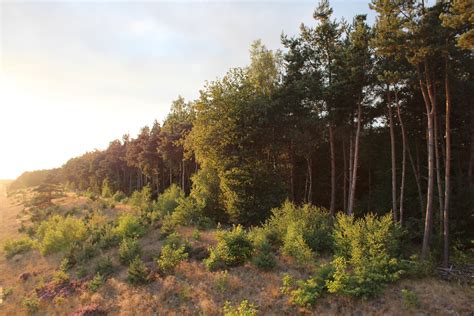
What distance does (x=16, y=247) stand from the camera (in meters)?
26.2

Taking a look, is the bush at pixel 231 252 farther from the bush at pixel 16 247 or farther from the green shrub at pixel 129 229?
the bush at pixel 16 247

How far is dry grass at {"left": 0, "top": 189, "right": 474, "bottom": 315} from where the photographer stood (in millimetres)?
11102

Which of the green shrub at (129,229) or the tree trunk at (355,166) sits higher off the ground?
the tree trunk at (355,166)

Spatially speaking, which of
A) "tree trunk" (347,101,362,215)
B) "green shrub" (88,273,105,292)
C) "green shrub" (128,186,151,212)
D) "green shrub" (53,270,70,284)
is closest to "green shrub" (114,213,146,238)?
"green shrub" (53,270,70,284)

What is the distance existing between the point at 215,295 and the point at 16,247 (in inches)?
852

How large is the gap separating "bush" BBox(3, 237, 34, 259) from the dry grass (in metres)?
6.93

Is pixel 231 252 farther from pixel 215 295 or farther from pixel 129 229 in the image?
pixel 129 229

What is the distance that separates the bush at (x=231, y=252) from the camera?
1562 centimetres

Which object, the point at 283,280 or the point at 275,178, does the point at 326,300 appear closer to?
the point at 283,280

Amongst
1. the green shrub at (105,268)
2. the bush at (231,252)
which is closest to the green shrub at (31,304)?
the green shrub at (105,268)

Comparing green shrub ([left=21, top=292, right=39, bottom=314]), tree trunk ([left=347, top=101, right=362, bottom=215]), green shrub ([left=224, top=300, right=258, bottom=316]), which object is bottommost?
green shrub ([left=21, top=292, right=39, bottom=314])

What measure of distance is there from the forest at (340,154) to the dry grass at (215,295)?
53cm

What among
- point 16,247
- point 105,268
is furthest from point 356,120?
point 16,247

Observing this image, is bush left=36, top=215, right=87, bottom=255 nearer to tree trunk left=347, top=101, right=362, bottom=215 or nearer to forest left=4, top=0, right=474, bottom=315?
forest left=4, top=0, right=474, bottom=315
